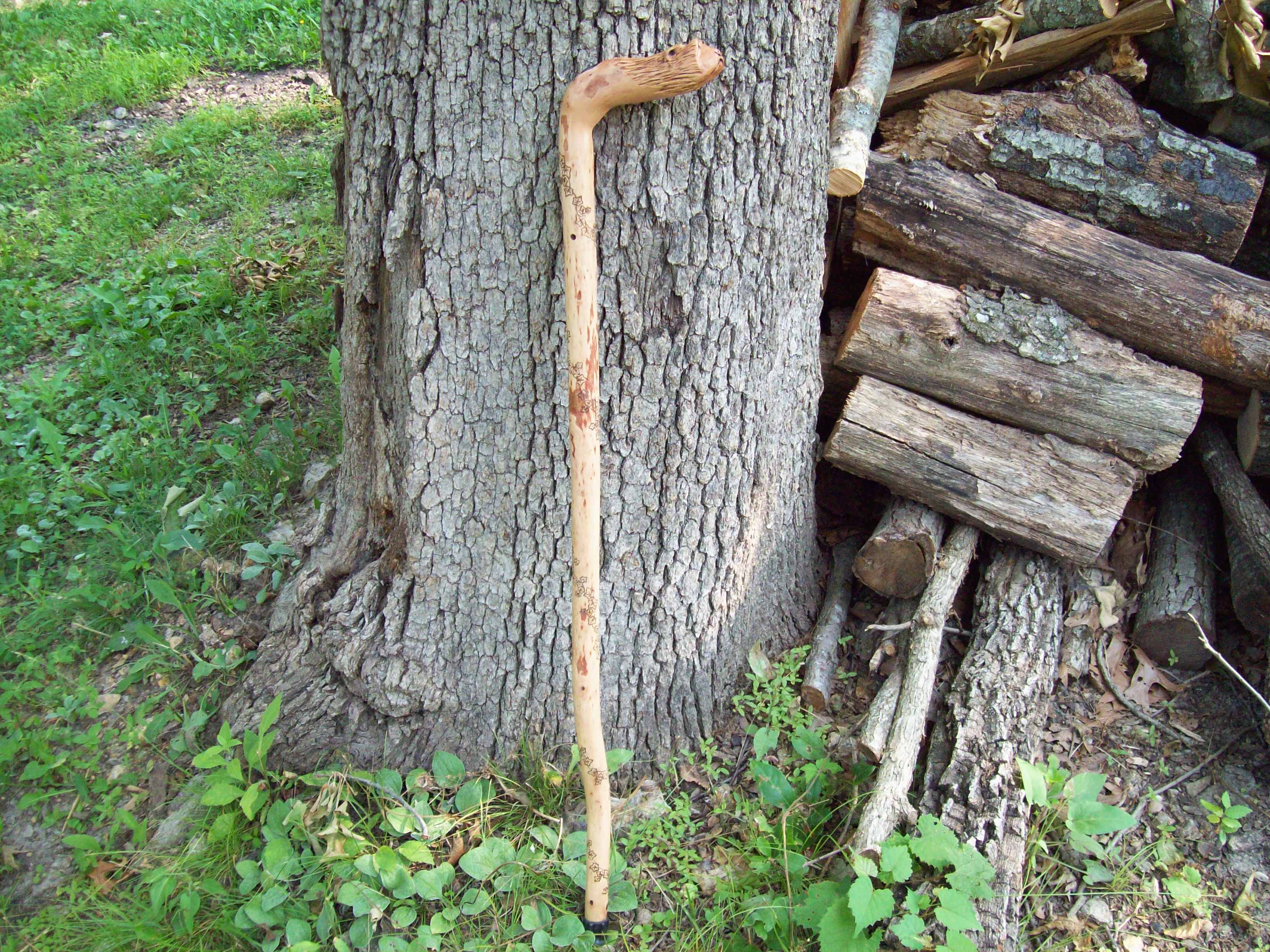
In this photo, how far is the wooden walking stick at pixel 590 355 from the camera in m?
1.50

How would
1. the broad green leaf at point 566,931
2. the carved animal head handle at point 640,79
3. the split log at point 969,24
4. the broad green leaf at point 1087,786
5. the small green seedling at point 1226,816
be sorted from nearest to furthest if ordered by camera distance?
the carved animal head handle at point 640,79 < the broad green leaf at point 566,931 < the broad green leaf at point 1087,786 < the small green seedling at point 1226,816 < the split log at point 969,24

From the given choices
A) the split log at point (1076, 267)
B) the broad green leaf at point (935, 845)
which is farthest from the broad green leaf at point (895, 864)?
the split log at point (1076, 267)

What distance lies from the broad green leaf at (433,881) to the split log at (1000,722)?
1.15 m

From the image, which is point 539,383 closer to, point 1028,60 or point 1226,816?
point 1226,816

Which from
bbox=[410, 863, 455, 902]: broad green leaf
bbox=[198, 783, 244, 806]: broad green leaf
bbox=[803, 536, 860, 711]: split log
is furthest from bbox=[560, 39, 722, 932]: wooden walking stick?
bbox=[198, 783, 244, 806]: broad green leaf

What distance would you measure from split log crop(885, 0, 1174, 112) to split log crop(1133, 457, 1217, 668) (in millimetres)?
1460

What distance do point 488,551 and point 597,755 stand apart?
1.82ft

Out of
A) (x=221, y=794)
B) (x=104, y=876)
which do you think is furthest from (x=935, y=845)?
(x=104, y=876)

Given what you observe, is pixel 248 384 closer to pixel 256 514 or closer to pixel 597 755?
pixel 256 514

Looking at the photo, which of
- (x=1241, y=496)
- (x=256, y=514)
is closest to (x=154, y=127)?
(x=256, y=514)

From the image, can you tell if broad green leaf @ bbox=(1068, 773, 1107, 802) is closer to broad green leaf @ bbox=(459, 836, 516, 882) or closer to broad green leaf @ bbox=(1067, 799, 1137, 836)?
broad green leaf @ bbox=(1067, 799, 1137, 836)

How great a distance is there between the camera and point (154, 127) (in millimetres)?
4605

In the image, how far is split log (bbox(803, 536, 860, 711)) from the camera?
90.5 inches

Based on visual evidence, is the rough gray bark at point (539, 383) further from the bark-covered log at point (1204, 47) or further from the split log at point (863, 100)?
the bark-covered log at point (1204, 47)
